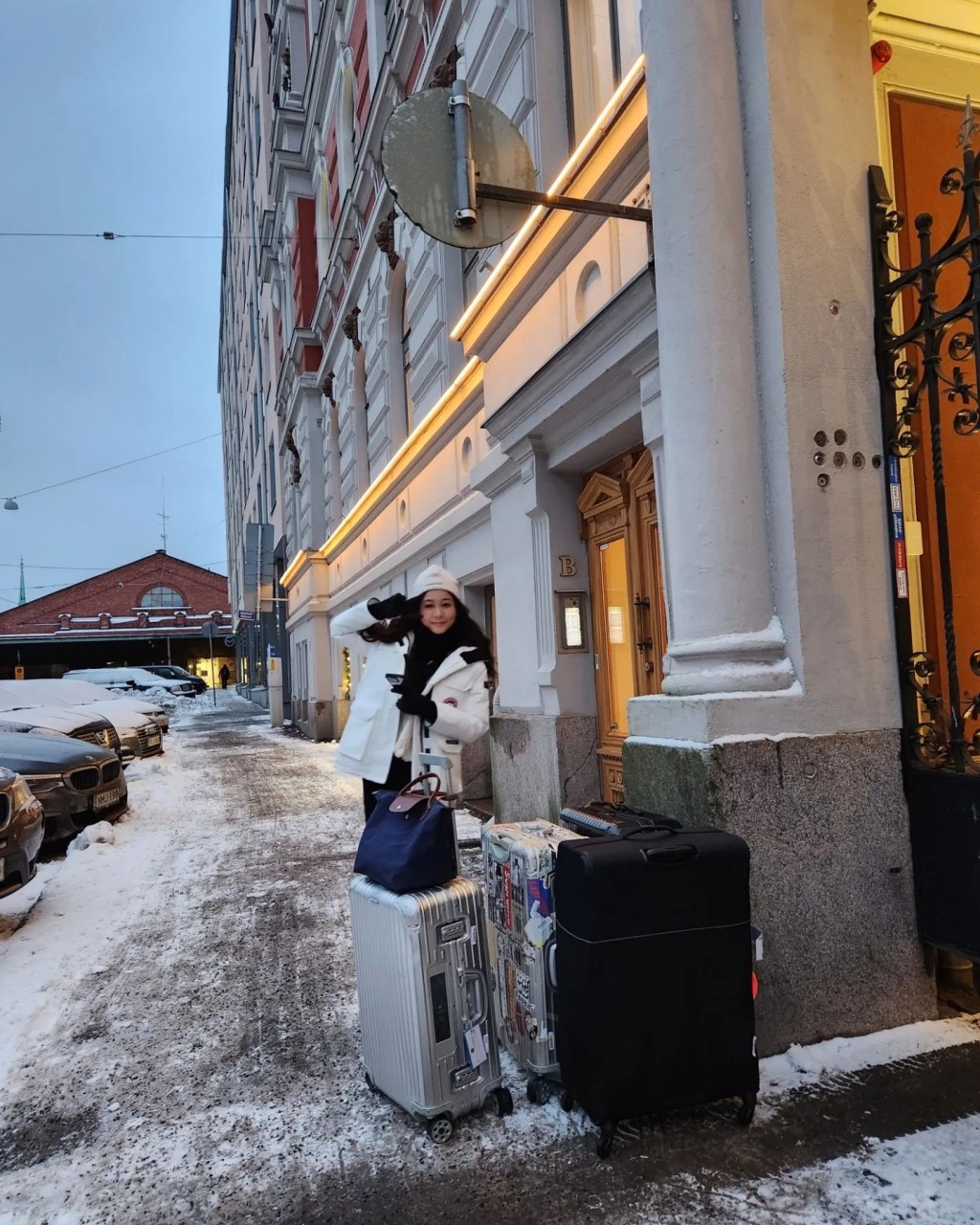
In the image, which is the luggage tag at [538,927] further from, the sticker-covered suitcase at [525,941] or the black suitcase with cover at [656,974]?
the black suitcase with cover at [656,974]

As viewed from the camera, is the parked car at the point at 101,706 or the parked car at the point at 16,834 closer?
the parked car at the point at 16,834

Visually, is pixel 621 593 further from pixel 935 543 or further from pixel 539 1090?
pixel 539 1090

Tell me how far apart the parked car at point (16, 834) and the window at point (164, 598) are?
63.8 meters

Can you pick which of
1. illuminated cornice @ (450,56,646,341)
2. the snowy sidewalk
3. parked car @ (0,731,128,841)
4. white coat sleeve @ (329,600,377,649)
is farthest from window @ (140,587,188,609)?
white coat sleeve @ (329,600,377,649)

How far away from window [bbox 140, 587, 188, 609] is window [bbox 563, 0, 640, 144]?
6439 centimetres

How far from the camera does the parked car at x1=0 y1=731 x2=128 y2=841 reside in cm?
674

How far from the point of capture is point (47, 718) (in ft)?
30.5

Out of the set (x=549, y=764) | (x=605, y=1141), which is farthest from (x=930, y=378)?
(x=549, y=764)

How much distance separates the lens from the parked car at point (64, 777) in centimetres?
674

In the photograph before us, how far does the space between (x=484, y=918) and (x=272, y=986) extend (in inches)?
70.8

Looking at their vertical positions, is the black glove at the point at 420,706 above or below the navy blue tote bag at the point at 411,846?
above

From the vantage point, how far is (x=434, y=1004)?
2.58 metres

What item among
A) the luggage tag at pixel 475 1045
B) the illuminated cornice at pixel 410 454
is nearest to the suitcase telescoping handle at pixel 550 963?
the luggage tag at pixel 475 1045

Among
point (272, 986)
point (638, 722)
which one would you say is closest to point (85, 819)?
point (272, 986)
